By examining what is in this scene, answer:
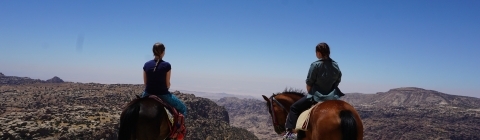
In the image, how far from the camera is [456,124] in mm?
124312

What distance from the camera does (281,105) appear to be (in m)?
10.0

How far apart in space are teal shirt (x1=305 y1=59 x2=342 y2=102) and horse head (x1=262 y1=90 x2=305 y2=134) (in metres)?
1.94

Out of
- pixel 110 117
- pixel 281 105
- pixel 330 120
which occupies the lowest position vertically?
pixel 110 117

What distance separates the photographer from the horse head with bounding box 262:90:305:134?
9.98 metres

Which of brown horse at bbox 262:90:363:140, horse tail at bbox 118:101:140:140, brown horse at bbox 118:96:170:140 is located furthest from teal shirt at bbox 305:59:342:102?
horse tail at bbox 118:101:140:140

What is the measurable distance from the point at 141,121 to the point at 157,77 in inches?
48.5

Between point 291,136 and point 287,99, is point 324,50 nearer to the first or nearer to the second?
point 291,136

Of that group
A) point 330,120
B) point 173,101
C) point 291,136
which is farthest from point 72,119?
point 330,120

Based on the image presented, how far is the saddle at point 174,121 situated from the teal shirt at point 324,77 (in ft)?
11.0

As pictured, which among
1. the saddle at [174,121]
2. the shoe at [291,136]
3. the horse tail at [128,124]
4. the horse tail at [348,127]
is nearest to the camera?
the horse tail at [348,127]

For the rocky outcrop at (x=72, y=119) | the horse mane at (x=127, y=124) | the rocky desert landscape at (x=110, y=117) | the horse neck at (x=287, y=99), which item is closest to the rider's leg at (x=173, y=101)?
the horse mane at (x=127, y=124)

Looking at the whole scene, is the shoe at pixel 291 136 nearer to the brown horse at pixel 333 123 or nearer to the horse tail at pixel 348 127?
the brown horse at pixel 333 123

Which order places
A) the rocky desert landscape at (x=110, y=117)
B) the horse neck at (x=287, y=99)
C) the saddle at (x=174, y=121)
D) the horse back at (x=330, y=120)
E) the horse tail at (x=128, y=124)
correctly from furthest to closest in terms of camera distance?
the rocky desert landscape at (x=110, y=117)
the horse neck at (x=287, y=99)
the saddle at (x=174, y=121)
the horse tail at (x=128, y=124)
the horse back at (x=330, y=120)

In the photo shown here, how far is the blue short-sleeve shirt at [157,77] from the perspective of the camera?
8.09 metres
